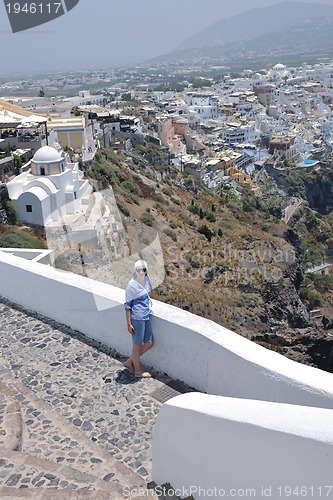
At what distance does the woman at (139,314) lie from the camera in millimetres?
A: 3836

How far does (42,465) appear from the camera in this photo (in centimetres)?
290

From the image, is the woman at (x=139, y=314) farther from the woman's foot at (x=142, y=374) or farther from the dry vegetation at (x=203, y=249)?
the dry vegetation at (x=203, y=249)

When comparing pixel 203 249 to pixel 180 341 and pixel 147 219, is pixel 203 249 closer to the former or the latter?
pixel 147 219

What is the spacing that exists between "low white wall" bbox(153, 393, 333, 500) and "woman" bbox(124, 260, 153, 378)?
104cm

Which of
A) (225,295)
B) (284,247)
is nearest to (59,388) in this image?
(225,295)

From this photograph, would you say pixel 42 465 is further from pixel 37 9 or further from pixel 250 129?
pixel 250 129

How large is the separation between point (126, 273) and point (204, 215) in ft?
44.6

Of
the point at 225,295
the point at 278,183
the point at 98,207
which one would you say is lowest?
the point at 278,183

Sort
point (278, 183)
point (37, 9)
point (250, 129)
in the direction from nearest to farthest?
1. point (37, 9)
2. point (278, 183)
3. point (250, 129)

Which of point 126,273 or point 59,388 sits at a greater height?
point 59,388

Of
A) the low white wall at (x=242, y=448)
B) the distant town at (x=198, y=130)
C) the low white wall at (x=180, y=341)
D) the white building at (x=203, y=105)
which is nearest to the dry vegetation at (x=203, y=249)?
the distant town at (x=198, y=130)

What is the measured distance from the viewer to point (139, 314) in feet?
12.6

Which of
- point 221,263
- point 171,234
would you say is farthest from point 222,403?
point 171,234

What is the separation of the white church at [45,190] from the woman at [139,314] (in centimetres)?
1205
